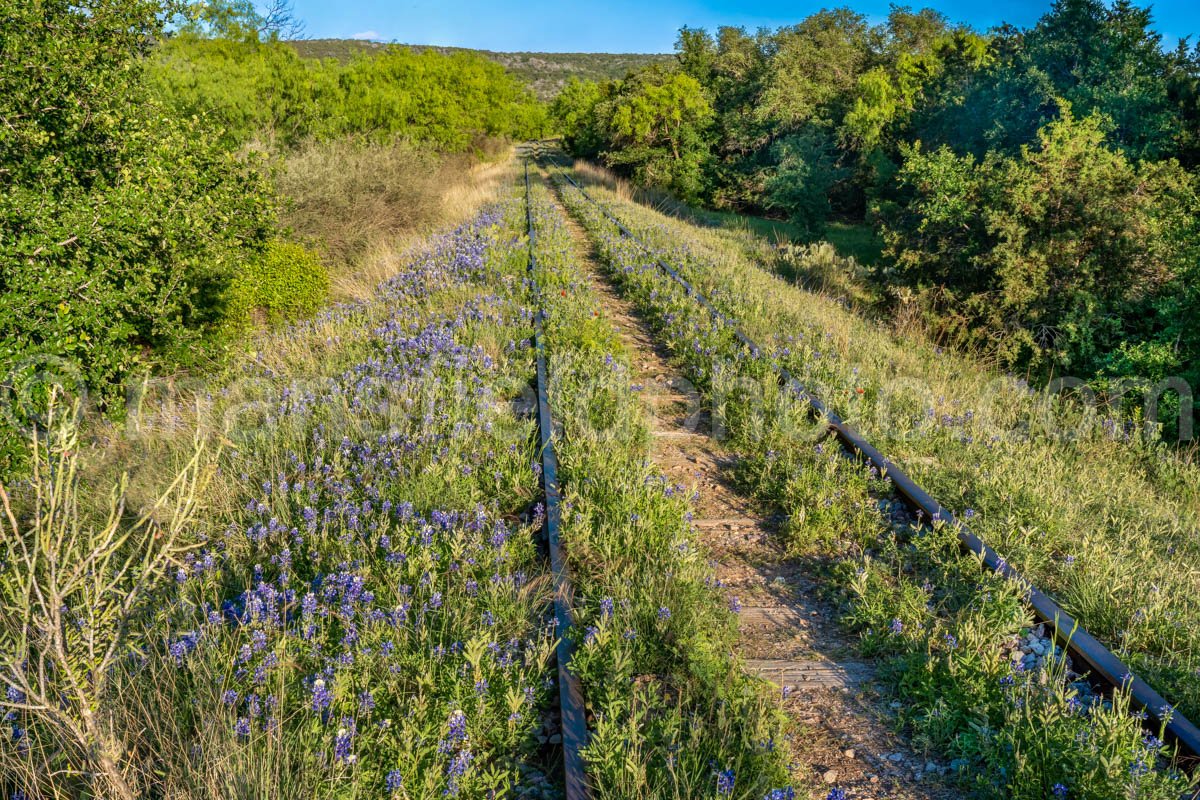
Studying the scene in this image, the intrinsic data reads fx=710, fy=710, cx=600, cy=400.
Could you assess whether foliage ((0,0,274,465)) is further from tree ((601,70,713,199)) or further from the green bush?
tree ((601,70,713,199))

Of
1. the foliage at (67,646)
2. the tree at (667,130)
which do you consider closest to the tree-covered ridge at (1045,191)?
the tree at (667,130)

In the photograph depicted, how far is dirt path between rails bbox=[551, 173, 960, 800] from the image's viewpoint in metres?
2.77

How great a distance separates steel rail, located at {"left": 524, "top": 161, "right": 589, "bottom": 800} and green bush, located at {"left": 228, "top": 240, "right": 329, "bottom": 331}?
612cm

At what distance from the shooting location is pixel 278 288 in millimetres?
10578

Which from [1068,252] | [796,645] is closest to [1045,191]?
[1068,252]

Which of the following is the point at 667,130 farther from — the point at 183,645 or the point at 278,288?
the point at 183,645

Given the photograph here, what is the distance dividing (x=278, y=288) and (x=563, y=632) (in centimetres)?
910

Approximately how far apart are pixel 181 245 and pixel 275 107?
45.6ft

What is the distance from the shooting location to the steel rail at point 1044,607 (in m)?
2.73

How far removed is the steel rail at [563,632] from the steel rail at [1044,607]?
2122mm

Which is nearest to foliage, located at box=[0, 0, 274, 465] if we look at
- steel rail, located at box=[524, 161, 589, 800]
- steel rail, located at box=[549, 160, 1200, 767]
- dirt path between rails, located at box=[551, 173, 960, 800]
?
steel rail, located at box=[524, 161, 589, 800]

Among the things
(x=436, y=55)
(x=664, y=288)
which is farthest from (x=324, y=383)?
(x=436, y=55)

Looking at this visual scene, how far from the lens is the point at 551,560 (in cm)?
373

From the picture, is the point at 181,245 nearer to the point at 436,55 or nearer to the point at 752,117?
the point at 752,117
